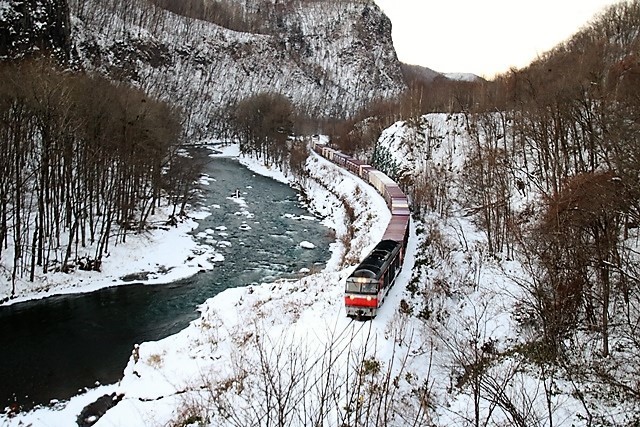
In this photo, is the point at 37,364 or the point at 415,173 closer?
the point at 37,364

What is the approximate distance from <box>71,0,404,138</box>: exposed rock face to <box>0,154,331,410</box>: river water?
193ft

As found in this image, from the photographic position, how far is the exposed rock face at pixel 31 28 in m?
41.3

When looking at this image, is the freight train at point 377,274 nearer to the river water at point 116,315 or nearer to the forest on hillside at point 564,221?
the forest on hillside at point 564,221

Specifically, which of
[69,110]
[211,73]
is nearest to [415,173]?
[69,110]

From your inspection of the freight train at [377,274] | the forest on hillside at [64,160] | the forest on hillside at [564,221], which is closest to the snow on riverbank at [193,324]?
the freight train at [377,274]

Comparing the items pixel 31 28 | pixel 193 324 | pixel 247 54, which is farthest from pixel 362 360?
pixel 247 54

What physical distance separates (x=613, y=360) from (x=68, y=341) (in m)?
21.2

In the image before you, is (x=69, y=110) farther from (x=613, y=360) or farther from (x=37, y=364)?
(x=613, y=360)

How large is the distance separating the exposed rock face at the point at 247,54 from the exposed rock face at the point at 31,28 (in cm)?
2950

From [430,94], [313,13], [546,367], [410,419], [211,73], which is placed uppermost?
[313,13]

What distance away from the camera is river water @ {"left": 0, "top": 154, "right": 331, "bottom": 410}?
59.0ft

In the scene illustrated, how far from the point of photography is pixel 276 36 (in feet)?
573

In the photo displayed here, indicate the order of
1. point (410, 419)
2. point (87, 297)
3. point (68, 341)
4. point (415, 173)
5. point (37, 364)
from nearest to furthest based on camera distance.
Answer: point (410, 419) → point (37, 364) → point (68, 341) → point (87, 297) → point (415, 173)

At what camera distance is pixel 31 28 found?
150 ft
